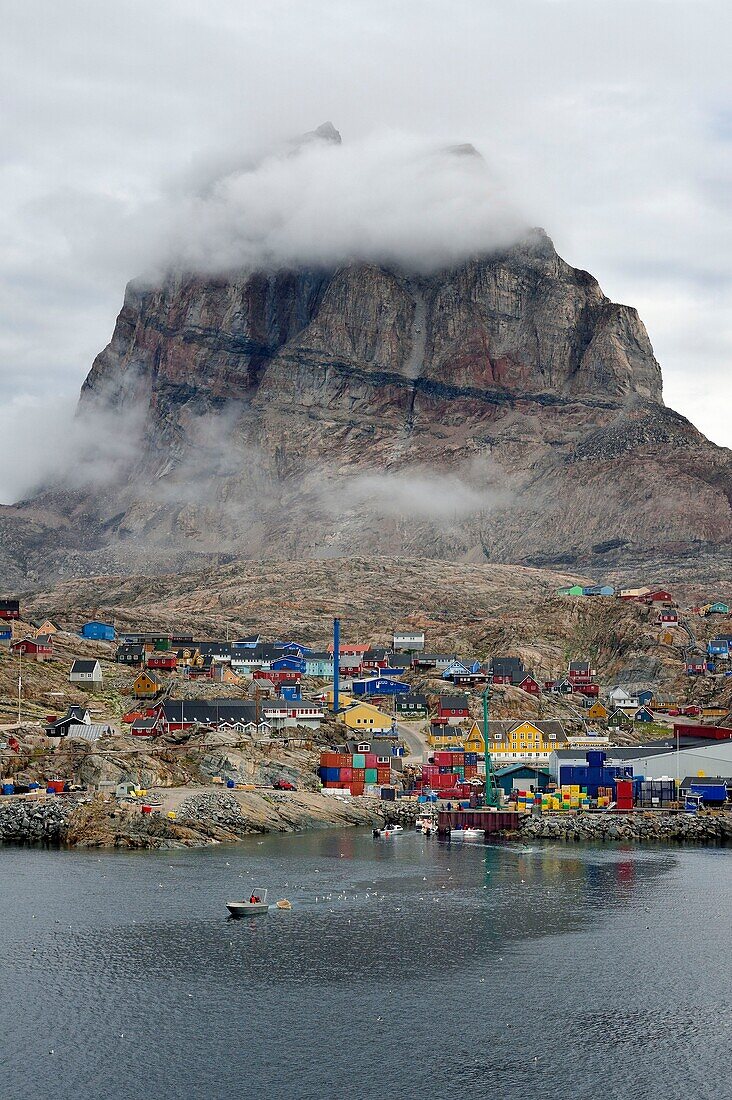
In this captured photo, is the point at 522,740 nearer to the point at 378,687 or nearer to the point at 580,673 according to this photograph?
the point at 378,687

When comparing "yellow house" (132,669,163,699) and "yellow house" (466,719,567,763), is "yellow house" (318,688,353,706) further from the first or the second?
"yellow house" (466,719,567,763)

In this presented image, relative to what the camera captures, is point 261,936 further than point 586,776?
No

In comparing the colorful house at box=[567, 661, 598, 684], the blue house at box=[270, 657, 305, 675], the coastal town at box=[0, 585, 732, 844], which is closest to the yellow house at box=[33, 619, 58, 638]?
the coastal town at box=[0, 585, 732, 844]

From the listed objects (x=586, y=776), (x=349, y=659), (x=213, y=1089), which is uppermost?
(x=349, y=659)

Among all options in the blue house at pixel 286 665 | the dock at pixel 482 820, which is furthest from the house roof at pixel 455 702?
the dock at pixel 482 820

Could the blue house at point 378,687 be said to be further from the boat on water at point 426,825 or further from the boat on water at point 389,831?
the boat on water at point 389,831

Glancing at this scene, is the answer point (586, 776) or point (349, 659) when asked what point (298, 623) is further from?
point (586, 776)

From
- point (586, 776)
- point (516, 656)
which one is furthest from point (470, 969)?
point (516, 656)
